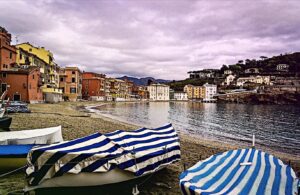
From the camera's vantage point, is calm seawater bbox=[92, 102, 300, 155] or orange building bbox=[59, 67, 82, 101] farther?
orange building bbox=[59, 67, 82, 101]

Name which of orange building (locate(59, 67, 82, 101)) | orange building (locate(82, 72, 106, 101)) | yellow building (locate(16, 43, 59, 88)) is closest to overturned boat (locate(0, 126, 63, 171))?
yellow building (locate(16, 43, 59, 88))

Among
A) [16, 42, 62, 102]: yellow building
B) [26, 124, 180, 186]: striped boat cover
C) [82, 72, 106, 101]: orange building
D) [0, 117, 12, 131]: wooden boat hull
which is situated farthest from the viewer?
[82, 72, 106, 101]: orange building

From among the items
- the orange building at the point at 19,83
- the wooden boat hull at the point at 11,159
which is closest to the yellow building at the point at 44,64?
the orange building at the point at 19,83

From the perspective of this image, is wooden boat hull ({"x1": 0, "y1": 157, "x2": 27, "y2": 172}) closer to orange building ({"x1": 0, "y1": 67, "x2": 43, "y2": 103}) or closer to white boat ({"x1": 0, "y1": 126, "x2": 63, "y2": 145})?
white boat ({"x1": 0, "y1": 126, "x2": 63, "y2": 145})

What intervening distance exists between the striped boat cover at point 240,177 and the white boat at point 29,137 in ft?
26.9

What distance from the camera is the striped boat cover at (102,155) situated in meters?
7.13

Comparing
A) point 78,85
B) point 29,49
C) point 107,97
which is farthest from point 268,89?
point 29,49

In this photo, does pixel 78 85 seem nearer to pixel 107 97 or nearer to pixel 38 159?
pixel 107 97

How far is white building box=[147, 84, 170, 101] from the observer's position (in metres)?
189

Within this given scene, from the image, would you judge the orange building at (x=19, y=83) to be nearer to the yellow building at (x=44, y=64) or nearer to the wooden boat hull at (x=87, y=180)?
the yellow building at (x=44, y=64)

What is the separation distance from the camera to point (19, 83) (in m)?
51.1

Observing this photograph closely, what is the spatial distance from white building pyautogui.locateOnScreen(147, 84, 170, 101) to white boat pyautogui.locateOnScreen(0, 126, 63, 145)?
175 metres

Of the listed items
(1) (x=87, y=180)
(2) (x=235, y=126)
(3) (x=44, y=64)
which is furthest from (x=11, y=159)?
(3) (x=44, y=64)

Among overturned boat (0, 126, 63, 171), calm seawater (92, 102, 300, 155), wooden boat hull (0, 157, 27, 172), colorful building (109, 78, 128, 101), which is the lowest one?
calm seawater (92, 102, 300, 155)
